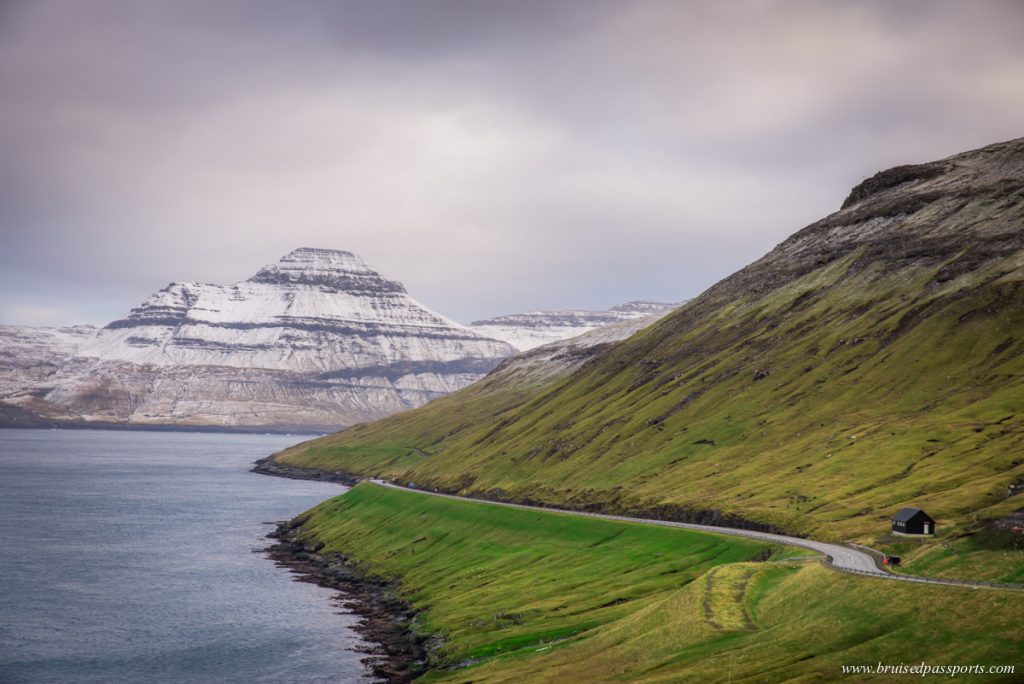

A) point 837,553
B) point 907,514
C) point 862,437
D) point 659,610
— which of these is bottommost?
point 659,610

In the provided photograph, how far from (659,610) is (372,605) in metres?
59.5

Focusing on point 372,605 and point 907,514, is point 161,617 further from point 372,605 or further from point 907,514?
point 907,514

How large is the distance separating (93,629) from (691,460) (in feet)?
330

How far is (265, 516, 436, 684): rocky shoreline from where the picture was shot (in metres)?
101

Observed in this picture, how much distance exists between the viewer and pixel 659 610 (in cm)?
8538

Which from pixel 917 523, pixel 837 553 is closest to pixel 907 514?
pixel 917 523

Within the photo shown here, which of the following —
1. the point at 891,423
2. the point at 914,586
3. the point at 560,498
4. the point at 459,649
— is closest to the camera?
the point at 914,586

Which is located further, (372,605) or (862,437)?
(862,437)

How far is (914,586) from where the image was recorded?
6956 centimetres

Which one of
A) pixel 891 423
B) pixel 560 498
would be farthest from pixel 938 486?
pixel 560 498

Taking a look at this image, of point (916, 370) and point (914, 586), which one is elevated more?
point (916, 370)

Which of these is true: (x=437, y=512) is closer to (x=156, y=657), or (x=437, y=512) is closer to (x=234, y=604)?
(x=234, y=604)

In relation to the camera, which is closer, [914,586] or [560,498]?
[914,586]

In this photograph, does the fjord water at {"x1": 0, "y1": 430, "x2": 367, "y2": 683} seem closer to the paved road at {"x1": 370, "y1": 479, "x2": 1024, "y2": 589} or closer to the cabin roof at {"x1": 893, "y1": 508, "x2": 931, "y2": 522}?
the paved road at {"x1": 370, "y1": 479, "x2": 1024, "y2": 589}
